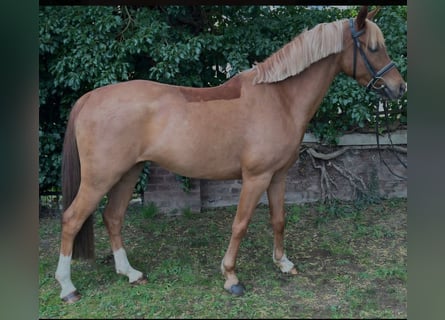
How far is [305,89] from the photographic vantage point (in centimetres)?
192

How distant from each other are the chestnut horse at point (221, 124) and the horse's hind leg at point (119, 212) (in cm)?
8

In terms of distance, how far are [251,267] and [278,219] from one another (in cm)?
33

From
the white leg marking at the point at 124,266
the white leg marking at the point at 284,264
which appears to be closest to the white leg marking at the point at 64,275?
the white leg marking at the point at 124,266

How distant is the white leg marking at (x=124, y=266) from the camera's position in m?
1.94

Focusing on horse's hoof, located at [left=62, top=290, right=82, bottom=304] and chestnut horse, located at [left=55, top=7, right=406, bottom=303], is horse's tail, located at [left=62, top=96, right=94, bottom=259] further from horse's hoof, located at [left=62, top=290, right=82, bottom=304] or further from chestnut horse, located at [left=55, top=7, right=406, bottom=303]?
horse's hoof, located at [left=62, top=290, right=82, bottom=304]

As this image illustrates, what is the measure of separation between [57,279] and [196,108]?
44.2 inches

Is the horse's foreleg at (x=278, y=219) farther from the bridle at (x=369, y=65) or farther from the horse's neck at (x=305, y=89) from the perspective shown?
the bridle at (x=369, y=65)

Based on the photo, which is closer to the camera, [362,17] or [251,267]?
[362,17]

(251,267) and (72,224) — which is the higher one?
(72,224)

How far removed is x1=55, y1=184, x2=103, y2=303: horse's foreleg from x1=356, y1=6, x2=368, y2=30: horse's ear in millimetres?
1561

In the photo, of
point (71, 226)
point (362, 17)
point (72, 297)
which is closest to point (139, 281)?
point (72, 297)

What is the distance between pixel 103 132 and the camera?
1.77m

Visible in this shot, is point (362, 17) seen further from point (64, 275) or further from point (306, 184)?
point (64, 275)

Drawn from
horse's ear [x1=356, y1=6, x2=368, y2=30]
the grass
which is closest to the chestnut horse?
horse's ear [x1=356, y1=6, x2=368, y2=30]
